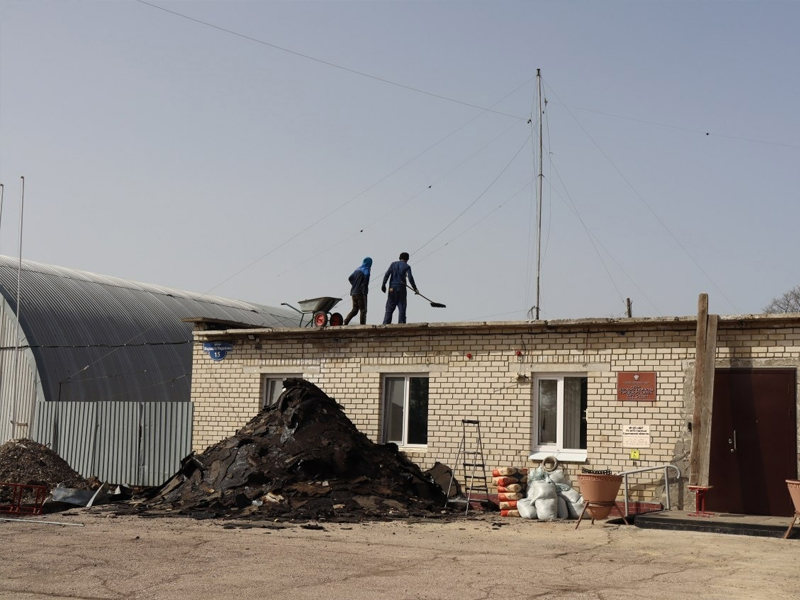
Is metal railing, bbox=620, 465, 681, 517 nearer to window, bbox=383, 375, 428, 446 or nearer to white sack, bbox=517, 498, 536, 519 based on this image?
white sack, bbox=517, 498, 536, 519

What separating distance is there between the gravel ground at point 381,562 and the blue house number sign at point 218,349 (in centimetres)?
592

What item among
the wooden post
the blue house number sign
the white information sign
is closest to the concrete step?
the wooden post

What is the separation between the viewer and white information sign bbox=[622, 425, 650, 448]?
48.5 ft

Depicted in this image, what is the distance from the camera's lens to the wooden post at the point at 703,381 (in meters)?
14.0

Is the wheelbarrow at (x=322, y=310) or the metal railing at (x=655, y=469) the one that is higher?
the wheelbarrow at (x=322, y=310)

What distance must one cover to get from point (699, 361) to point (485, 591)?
7354 millimetres

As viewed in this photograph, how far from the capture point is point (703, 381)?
553 inches

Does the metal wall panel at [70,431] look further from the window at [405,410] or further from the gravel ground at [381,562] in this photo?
the gravel ground at [381,562]

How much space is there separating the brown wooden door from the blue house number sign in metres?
9.55

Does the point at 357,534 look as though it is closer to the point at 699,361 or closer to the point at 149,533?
the point at 149,533

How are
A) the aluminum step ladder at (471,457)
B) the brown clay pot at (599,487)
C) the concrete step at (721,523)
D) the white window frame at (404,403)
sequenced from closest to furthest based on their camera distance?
the concrete step at (721,523) < the brown clay pot at (599,487) < the aluminum step ladder at (471,457) < the white window frame at (404,403)


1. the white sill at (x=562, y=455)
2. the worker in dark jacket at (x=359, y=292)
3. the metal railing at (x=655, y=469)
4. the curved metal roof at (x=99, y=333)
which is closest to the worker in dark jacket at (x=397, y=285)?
the worker in dark jacket at (x=359, y=292)

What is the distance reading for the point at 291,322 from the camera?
138ft

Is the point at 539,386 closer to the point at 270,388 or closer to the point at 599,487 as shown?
the point at 599,487
